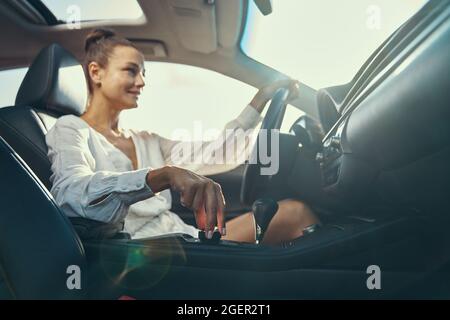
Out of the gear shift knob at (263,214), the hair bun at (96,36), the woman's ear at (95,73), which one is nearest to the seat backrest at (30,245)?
the gear shift knob at (263,214)

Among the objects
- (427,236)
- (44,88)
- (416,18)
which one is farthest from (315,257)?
(44,88)

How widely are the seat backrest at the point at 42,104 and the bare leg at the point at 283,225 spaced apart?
0.52 m

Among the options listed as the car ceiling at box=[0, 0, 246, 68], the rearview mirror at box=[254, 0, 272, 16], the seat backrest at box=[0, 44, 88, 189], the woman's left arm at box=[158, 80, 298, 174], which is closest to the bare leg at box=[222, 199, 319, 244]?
Answer: the woman's left arm at box=[158, 80, 298, 174]

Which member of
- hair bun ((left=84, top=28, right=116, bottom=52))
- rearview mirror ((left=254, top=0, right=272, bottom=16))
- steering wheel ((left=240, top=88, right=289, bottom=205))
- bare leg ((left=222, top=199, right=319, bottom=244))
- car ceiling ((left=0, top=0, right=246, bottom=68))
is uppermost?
car ceiling ((left=0, top=0, right=246, bottom=68))

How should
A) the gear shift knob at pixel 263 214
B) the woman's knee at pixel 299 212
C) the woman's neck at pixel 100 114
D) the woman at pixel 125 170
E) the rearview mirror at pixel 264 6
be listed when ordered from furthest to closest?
the rearview mirror at pixel 264 6
the woman's neck at pixel 100 114
the woman's knee at pixel 299 212
the gear shift knob at pixel 263 214
the woman at pixel 125 170

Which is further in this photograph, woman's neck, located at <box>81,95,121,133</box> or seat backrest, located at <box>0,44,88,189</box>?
woman's neck, located at <box>81,95,121,133</box>

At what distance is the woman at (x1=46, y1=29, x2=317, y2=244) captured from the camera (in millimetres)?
763

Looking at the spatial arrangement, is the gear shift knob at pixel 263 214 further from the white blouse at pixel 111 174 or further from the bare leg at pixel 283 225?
the white blouse at pixel 111 174

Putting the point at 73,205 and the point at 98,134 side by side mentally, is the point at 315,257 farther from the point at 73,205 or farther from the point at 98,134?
the point at 98,134

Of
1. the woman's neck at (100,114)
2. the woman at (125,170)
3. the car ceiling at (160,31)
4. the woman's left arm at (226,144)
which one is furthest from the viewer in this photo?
the car ceiling at (160,31)

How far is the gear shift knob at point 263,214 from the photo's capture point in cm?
107

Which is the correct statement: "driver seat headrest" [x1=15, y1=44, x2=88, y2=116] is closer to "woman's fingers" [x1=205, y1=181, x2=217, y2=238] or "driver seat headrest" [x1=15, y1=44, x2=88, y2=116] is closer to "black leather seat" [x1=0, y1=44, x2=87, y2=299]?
"black leather seat" [x1=0, y1=44, x2=87, y2=299]

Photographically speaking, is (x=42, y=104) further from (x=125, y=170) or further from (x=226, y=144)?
(x=226, y=144)

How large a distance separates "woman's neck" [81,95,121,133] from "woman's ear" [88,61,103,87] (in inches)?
1.7
